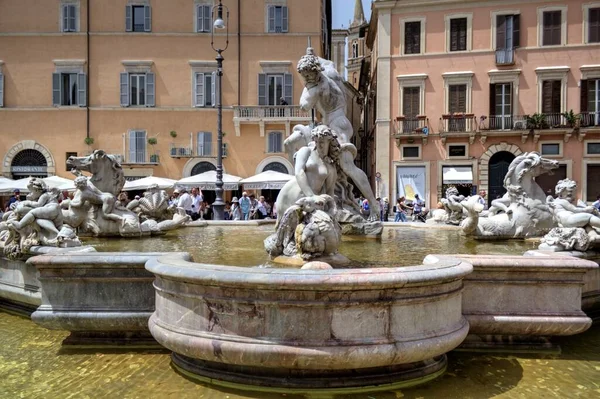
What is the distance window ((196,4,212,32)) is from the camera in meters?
30.6

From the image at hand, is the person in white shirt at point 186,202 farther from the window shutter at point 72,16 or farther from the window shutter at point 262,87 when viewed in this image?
the window shutter at point 72,16

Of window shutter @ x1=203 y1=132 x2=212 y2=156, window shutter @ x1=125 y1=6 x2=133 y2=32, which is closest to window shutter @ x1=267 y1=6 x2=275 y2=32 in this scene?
window shutter @ x1=203 y1=132 x2=212 y2=156

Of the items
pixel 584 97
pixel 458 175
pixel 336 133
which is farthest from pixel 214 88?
pixel 336 133

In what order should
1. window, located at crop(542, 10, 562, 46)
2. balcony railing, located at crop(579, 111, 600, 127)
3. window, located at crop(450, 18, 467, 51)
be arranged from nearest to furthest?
balcony railing, located at crop(579, 111, 600, 127)
window, located at crop(542, 10, 562, 46)
window, located at crop(450, 18, 467, 51)

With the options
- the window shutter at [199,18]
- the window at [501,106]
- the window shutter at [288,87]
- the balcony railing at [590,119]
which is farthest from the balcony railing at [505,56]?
the window shutter at [199,18]

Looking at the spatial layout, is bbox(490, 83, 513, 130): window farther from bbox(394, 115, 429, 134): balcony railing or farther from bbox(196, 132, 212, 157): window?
bbox(196, 132, 212, 157): window

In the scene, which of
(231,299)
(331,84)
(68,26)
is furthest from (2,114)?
(231,299)

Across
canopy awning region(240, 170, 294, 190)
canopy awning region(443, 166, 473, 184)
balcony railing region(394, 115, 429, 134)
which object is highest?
balcony railing region(394, 115, 429, 134)

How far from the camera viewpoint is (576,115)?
2820 centimetres

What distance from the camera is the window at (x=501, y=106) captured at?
29125 millimetres

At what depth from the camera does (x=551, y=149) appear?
28781 mm

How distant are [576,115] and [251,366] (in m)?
28.7

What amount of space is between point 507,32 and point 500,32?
0.34 meters

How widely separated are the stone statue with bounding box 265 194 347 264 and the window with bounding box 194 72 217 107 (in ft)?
86.7
